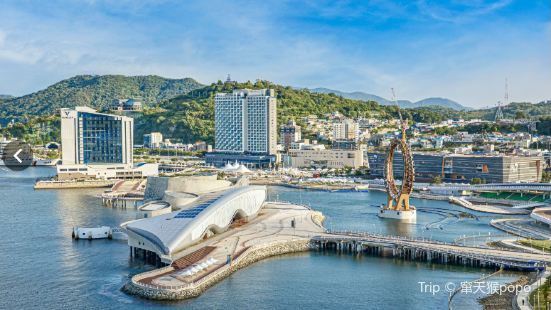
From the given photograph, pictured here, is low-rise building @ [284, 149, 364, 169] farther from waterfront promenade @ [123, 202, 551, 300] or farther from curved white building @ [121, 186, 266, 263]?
curved white building @ [121, 186, 266, 263]

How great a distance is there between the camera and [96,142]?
213 feet

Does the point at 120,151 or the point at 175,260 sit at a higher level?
the point at 120,151

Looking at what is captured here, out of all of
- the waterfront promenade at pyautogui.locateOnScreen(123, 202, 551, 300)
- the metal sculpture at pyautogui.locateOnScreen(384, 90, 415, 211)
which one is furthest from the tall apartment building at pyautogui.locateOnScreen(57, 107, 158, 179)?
the waterfront promenade at pyautogui.locateOnScreen(123, 202, 551, 300)

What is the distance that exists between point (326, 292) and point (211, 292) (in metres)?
3.78

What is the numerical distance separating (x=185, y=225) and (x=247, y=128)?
54.1 m

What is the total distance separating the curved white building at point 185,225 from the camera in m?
25.5

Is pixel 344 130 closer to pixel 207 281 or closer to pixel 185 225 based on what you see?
pixel 185 225

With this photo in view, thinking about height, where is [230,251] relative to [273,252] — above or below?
above

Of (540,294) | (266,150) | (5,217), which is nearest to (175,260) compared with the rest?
(540,294)

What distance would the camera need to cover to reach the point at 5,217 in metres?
37.8

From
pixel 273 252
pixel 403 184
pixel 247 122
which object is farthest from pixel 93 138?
pixel 273 252

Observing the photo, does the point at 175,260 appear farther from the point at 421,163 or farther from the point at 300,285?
the point at 421,163

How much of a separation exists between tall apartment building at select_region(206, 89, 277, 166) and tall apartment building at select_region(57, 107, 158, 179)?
56.2ft

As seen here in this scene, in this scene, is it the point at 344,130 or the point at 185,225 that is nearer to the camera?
the point at 185,225
